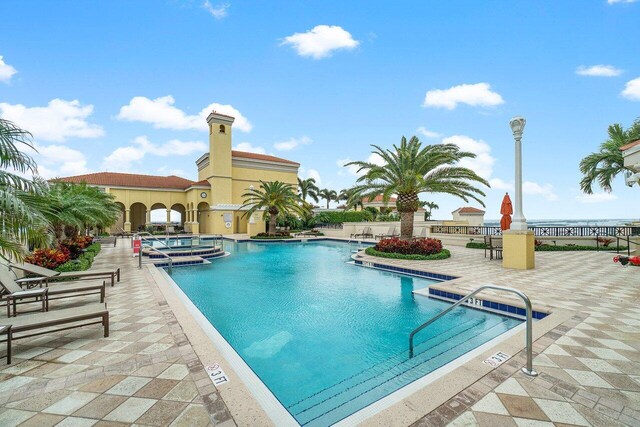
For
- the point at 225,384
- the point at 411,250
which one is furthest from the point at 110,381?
the point at 411,250

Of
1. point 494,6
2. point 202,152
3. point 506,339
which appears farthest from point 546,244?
point 202,152

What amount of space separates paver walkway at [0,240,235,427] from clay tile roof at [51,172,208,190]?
31659 millimetres

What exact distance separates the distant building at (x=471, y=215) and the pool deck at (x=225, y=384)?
2383 centimetres

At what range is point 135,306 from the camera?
5.63m

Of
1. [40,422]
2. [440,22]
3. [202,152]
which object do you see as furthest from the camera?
[202,152]

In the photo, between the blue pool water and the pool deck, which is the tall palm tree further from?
the blue pool water

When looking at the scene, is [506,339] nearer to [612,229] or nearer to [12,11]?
[12,11]

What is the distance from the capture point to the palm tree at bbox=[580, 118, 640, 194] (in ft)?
47.3

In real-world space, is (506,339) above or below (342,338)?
above

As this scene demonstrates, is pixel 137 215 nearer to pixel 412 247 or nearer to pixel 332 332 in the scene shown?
pixel 412 247

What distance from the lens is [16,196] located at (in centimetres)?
376

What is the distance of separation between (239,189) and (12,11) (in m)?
28.4

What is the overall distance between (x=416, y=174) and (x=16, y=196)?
39.6 ft

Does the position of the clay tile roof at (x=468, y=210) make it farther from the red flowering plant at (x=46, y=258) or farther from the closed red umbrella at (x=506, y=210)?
the red flowering plant at (x=46, y=258)
